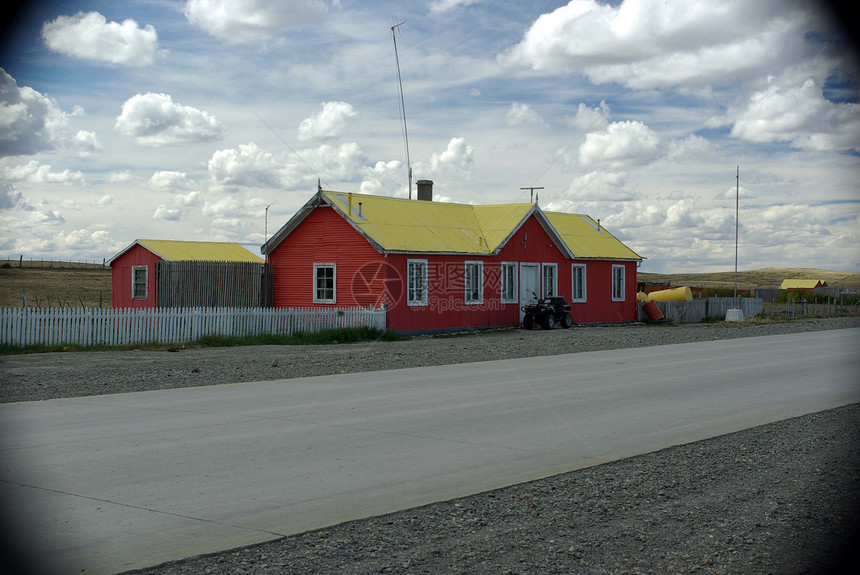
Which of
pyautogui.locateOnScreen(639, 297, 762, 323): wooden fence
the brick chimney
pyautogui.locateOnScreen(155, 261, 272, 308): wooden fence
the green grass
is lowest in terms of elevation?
the green grass

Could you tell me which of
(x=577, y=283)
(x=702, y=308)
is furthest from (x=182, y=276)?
(x=702, y=308)

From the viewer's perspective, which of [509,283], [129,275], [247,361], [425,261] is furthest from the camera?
[129,275]

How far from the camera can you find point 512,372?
661 inches

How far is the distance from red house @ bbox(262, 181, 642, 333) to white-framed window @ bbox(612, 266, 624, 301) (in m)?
2.26

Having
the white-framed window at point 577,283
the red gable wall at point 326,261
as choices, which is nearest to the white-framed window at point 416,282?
the red gable wall at point 326,261

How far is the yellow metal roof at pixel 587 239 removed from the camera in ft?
122

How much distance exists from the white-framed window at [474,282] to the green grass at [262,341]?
437 centimetres

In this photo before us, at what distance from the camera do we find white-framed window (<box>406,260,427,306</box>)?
2866 centimetres

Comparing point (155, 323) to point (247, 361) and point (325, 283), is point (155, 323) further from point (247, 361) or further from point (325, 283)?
point (325, 283)

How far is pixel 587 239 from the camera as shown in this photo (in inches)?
1531

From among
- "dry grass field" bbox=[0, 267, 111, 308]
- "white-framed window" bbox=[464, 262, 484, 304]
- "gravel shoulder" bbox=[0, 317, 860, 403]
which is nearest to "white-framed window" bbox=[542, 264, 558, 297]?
"white-framed window" bbox=[464, 262, 484, 304]

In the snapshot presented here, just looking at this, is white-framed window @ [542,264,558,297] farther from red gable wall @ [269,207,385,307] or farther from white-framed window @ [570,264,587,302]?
red gable wall @ [269,207,385,307]

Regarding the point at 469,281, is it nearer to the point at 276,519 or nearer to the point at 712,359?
the point at 712,359

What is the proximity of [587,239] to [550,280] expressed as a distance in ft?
16.9
